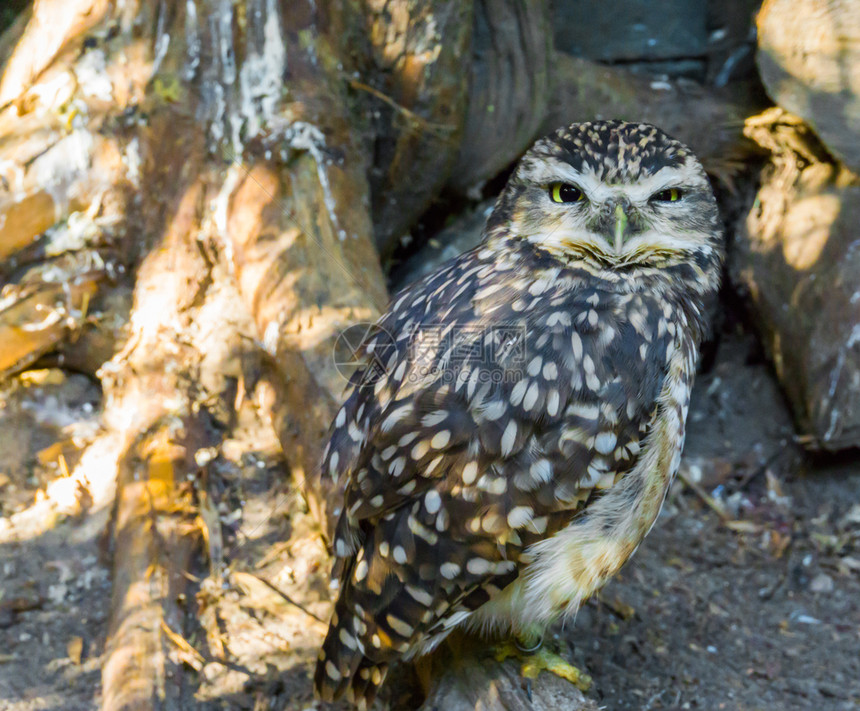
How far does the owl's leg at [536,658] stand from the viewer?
2283 millimetres

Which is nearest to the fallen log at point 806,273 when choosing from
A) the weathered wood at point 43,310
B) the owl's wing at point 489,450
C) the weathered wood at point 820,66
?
the weathered wood at point 820,66

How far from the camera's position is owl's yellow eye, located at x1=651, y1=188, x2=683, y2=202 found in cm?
230

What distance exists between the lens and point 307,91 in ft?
10.9

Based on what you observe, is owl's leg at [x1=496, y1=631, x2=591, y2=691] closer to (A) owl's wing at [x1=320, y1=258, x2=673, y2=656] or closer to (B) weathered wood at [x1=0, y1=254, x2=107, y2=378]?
(A) owl's wing at [x1=320, y1=258, x2=673, y2=656]

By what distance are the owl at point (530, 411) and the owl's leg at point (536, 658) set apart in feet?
0.14

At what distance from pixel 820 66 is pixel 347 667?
131 inches

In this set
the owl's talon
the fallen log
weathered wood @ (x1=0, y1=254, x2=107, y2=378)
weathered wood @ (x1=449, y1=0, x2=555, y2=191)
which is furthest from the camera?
weathered wood @ (x1=449, y1=0, x2=555, y2=191)

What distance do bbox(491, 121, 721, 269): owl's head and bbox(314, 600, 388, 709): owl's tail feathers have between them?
1248mm

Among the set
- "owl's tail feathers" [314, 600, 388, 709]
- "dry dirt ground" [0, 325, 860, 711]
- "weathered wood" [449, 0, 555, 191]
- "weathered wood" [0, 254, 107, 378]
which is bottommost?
"dry dirt ground" [0, 325, 860, 711]

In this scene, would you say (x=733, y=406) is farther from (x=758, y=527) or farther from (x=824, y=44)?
(x=824, y=44)

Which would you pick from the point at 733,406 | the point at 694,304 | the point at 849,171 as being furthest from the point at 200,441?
the point at 849,171

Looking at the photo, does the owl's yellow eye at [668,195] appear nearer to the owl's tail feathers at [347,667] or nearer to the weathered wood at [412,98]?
the owl's tail feathers at [347,667]

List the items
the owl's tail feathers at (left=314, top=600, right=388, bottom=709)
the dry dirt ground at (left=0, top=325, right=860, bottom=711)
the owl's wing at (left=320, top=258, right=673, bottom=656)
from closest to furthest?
the owl's wing at (left=320, top=258, right=673, bottom=656), the owl's tail feathers at (left=314, top=600, right=388, bottom=709), the dry dirt ground at (left=0, top=325, right=860, bottom=711)

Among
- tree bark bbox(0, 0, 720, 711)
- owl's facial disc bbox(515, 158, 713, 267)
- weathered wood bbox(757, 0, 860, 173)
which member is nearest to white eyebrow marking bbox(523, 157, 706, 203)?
owl's facial disc bbox(515, 158, 713, 267)
